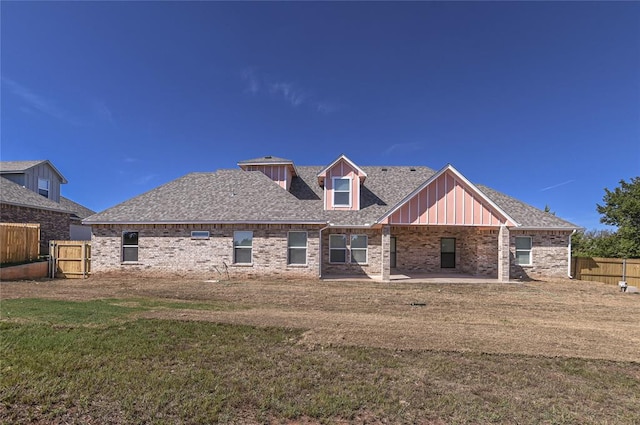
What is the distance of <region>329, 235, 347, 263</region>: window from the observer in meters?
16.8

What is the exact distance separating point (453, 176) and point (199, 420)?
46.5ft

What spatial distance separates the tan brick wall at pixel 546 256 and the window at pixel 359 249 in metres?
7.83

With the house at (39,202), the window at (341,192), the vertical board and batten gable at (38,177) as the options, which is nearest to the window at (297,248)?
the window at (341,192)

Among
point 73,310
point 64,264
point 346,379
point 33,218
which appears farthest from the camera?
point 33,218

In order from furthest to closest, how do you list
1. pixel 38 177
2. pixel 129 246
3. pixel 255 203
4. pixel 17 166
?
pixel 38 177 < pixel 17 166 < pixel 255 203 < pixel 129 246

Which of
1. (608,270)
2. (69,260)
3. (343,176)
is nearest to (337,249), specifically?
(343,176)

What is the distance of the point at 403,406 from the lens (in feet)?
12.3

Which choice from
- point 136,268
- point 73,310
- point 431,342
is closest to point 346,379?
point 431,342

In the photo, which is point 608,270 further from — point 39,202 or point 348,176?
point 39,202

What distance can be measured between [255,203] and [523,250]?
14647 mm

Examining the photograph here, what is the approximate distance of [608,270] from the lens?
634 inches

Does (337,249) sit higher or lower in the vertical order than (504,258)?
higher

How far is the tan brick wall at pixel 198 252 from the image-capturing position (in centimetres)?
1529

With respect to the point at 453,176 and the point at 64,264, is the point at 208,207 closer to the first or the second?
the point at 64,264
